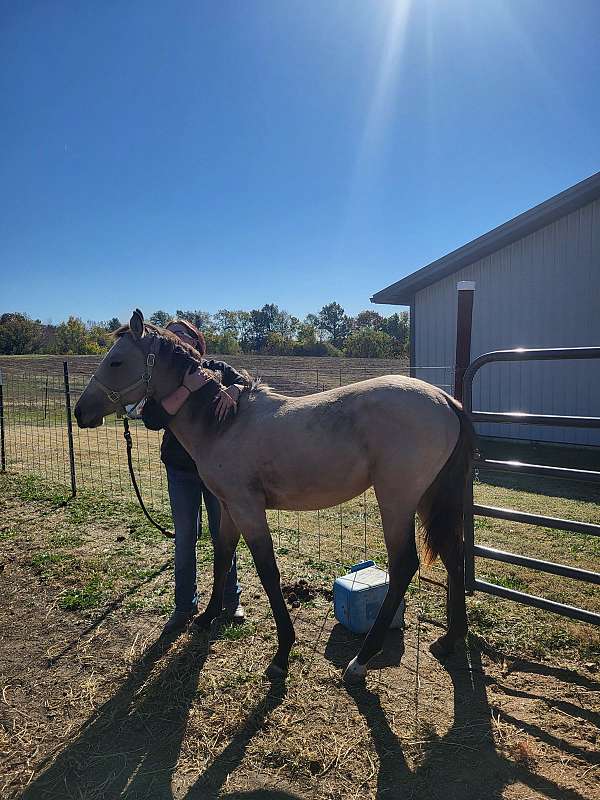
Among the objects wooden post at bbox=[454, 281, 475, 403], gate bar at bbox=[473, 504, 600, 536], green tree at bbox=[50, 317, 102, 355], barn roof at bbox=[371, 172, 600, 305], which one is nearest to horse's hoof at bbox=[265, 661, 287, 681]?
gate bar at bbox=[473, 504, 600, 536]

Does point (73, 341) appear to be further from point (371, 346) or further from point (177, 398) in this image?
point (177, 398)

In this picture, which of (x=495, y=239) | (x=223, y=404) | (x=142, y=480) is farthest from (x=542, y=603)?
(x=495, y=239)

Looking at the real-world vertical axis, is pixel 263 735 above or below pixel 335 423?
below

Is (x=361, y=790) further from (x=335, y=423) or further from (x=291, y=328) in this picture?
(x=291, y=328)

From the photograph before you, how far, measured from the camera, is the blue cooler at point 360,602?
131 inches

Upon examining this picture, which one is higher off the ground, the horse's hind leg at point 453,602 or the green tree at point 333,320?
the green tree at point 333,320

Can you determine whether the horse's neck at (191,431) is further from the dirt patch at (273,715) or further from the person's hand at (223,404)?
the dirt patch at (273,715)

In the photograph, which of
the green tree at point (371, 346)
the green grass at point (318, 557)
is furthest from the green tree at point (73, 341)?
the green grass at point (318, 557)

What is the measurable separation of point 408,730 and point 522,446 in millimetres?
9511

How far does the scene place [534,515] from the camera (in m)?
3.18

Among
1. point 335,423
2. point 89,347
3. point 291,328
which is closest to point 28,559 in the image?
point 335,423

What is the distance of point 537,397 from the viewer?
10633 millimetres

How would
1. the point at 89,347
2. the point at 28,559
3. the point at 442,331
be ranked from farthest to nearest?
the point at 89,347, the point at 442,331, the point at 28,559

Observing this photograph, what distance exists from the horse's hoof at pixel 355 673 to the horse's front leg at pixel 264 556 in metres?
0.40
